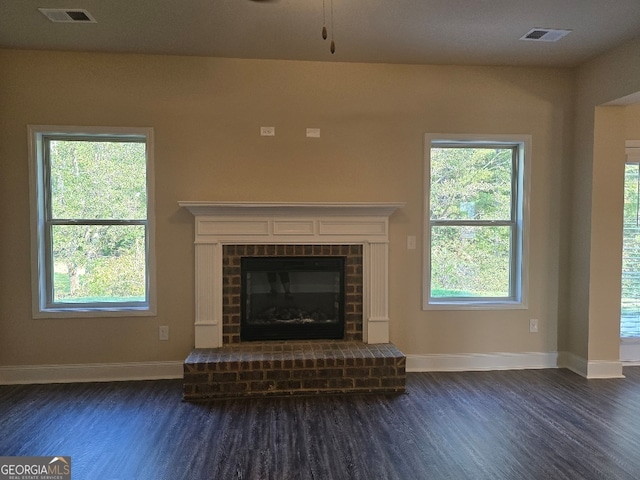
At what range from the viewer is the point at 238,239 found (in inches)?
134

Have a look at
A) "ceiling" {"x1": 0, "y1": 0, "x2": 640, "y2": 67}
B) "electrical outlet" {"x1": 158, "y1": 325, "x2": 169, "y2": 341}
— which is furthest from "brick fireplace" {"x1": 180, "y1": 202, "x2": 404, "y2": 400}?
"ceiling" {"x1": 0, "y1": 0, "x2": 640, "y2": 67}

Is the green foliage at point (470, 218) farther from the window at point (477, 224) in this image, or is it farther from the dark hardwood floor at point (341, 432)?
the dark hardwood floor at point (341, 432)

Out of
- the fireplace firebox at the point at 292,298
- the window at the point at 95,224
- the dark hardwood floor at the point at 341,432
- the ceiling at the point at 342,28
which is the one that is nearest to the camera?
the dark hardwood floor at the point at 341,432

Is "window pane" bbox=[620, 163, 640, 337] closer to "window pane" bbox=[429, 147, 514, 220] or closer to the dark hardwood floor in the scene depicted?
the dark hardwood floor

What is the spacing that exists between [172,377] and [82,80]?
2.66m

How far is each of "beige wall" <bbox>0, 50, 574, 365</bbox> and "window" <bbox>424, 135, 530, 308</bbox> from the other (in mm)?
135

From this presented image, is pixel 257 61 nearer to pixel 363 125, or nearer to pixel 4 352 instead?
pixel 363 125

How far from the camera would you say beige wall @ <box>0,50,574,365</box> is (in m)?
3.29

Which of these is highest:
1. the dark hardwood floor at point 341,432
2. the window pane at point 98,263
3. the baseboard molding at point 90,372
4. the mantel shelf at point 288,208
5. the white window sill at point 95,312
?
the mantel shelf at point 288,208

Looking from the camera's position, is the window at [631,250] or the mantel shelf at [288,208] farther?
the window at [631,250]

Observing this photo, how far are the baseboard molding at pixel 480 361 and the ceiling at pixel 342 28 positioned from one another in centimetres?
268

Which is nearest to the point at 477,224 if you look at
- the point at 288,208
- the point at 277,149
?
the point at 288,208

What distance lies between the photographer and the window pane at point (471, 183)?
12.0ft

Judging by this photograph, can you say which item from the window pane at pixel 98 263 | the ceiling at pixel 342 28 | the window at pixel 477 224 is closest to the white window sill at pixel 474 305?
the window at pixel 477 224
